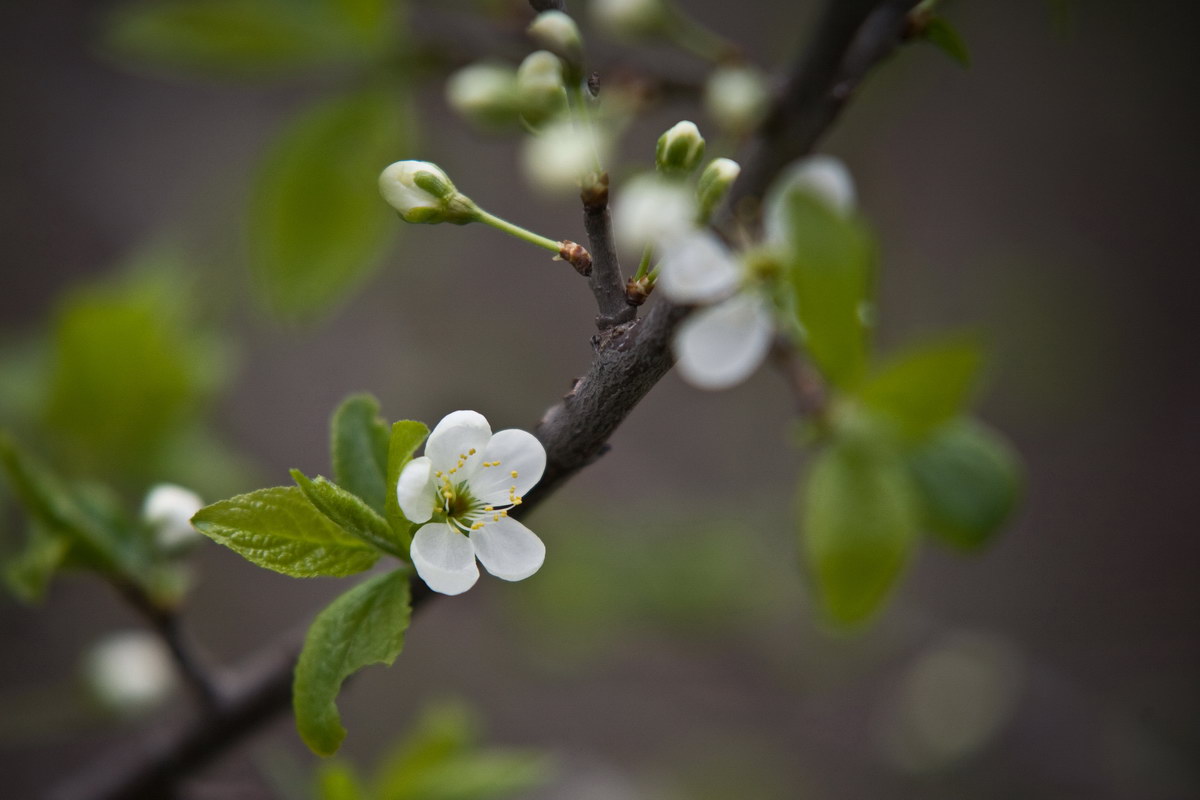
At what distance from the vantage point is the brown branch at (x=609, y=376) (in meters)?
A: 0.56

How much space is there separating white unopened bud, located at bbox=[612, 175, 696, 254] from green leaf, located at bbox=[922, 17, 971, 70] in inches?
9.8

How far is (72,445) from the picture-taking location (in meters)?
1.16

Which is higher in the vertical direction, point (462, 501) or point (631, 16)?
point (631, 16)

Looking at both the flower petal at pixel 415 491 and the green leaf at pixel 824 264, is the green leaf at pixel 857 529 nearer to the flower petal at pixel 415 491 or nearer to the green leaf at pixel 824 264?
the green leaf at pixel 824 264

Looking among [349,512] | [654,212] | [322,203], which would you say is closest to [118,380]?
[322,203]

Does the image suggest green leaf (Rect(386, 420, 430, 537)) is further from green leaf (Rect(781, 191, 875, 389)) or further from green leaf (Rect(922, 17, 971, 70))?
green leaf (Rect(922, 17, 971, 70))

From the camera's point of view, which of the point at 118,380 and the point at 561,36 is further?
the point at 118,380

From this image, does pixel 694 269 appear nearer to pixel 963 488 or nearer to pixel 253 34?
pixel 963 488

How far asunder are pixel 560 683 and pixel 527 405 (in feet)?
3.19

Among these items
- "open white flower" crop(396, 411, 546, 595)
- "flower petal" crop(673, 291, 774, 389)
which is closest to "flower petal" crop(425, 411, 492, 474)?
"open white flower" crop(396, 411, 546, 595)

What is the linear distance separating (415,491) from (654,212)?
0.79 feet

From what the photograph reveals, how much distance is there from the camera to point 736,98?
0.92 meters

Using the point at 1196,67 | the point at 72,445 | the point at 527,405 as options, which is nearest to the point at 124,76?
the point at 527,405

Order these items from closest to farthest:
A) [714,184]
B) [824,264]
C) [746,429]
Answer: [824,264] < [714,184] < [746,429]
